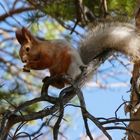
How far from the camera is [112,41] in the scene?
66.6 inches

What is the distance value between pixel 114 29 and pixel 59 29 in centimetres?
233

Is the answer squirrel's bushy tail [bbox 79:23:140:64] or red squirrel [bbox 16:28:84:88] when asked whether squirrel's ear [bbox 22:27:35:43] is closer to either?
red squirrel [bbox 16:28:84:88]

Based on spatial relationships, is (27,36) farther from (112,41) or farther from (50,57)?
→ (112,41)

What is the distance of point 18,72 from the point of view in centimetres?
420

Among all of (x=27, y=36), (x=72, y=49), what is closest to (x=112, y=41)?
(x=72, y=49)

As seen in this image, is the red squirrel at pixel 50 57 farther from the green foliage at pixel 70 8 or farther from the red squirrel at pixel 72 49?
the green foliage at pixel 70 8

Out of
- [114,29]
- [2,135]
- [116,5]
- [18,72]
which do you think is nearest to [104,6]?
[116,5]

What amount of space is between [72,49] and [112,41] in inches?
5.8

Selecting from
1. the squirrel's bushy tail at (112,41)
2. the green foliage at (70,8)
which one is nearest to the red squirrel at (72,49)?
the squirrel's bushy tail at (112,41)

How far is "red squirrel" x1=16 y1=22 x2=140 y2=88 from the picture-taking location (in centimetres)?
160

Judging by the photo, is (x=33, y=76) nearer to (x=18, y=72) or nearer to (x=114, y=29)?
(x=18, y=72)

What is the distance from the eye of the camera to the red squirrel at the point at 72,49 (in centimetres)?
160

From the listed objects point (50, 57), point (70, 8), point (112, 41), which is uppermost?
point (70, 8)

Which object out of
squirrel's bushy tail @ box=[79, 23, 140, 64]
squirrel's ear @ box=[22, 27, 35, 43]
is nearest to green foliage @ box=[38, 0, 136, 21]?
squirrel's bushy tail @ box=[79, 23, 140, 64]
